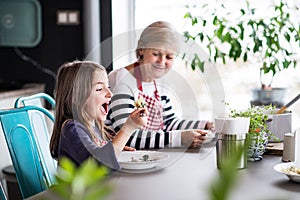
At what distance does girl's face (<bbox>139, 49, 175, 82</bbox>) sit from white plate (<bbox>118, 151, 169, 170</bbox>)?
56cm

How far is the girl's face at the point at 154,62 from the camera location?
7.46 feet

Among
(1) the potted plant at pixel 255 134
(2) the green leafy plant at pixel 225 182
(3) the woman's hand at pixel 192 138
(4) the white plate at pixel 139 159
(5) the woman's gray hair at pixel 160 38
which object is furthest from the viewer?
(5) the woman's gray hair at pixel 160 38

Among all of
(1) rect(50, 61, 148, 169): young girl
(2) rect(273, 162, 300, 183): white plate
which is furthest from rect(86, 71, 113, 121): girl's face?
(2) rect(273, 162, 300, 183): white plate

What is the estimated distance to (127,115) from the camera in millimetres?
2080

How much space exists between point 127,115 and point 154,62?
0.32 meters

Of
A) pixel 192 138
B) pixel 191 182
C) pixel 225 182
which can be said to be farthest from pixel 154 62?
pixel 225 182

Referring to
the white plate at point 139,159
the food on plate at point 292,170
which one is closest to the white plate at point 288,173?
the food on plate at point 292,170

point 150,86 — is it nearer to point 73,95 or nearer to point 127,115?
point 127,115

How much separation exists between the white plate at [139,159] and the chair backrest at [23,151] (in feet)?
1.11

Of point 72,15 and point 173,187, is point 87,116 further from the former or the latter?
point 72,15

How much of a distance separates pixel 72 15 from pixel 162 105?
1.62 metres

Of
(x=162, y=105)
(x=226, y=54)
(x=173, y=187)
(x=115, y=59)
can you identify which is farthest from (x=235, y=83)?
(x=173, y=187)

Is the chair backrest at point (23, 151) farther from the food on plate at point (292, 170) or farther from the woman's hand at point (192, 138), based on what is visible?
the food on plate at point (292, 170)

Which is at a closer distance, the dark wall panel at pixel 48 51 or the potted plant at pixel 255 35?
the potted plant at pixel 255 35
